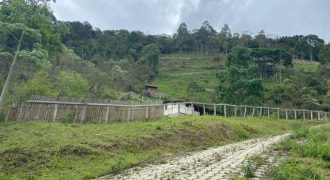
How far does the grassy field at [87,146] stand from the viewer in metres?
11.1

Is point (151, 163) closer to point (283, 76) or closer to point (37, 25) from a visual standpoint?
point (37, 25)

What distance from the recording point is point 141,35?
126m

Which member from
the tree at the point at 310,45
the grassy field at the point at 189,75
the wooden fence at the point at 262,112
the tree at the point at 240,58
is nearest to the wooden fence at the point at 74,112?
the wooden fence at the point at 262,112

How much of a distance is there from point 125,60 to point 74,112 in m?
61.3

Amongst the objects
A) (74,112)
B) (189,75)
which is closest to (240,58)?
(189,75)

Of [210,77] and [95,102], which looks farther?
[210,77]

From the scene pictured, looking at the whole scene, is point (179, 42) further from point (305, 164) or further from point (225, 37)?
point (305, 164)

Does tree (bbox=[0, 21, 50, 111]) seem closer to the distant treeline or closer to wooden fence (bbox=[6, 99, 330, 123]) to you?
wooden fence (bbox=[6, 99, 330, 123])

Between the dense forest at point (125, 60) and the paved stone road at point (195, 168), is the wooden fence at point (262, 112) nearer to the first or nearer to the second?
the dense forest at point (125, 60)

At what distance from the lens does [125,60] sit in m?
79.4

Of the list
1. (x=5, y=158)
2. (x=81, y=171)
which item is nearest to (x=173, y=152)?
(x=81, y=171)

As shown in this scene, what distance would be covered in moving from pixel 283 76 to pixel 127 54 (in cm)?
4228

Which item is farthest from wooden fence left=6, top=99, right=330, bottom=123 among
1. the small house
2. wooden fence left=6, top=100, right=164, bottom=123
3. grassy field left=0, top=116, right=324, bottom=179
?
the small house

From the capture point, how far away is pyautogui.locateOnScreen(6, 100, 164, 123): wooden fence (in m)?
17.5
